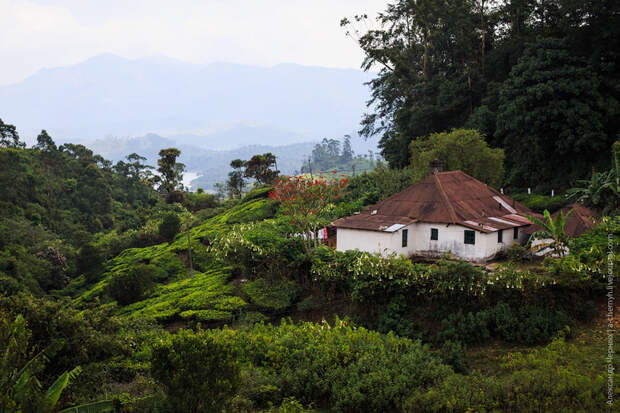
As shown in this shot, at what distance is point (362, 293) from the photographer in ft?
50.9

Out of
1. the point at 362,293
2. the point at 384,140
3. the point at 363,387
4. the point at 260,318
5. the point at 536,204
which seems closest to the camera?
the point at 363,387

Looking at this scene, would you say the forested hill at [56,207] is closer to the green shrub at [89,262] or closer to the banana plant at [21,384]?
the green shrub at [89,262]

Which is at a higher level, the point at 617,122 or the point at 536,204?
the point at 617,122

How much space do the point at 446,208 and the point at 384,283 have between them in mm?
6166

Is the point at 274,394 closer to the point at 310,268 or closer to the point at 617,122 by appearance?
the point at 310,268

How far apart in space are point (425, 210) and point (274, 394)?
1304cm

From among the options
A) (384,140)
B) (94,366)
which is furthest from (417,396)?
(384,140)

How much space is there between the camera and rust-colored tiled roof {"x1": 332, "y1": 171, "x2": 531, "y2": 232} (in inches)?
761

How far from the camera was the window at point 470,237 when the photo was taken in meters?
18.6

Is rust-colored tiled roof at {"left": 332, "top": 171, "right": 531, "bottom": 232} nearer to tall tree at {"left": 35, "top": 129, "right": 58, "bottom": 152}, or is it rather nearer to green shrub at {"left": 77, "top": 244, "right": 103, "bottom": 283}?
green shrub at {"left": 77, "top": 244, "right": 103, "bottom": 283}

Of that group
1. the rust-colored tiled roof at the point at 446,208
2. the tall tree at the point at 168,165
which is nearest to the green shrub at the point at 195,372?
the rust-colored tiled roof at the point at 446,208

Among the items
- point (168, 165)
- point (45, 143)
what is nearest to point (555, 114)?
point (168, 165)

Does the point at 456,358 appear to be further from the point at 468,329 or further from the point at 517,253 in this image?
the point at 517,253

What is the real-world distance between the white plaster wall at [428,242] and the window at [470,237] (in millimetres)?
122
